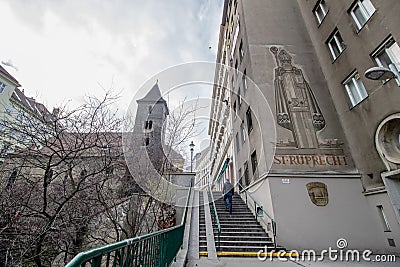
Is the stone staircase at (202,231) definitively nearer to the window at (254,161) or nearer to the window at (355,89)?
the window at (254,161)

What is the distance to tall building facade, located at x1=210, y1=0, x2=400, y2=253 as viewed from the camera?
23.2 ft

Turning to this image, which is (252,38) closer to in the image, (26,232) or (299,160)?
(299,160)

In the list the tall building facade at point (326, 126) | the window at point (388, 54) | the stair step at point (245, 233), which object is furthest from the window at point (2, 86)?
the window at point (388, 54)

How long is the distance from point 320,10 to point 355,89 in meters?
5.74

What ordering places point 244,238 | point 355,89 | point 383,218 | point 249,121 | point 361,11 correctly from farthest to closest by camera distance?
point 249,121 → point 355,89 → point 361,11 → point 383,218 → point 244,238

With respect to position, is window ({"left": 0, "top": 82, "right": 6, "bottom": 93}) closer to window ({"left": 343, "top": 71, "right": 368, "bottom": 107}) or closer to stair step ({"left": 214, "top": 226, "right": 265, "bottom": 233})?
stair step ({"left": 214, "top": 226, "right": 265, "bottom": 233})

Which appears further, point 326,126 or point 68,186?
point 326,126

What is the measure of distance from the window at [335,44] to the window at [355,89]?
1592 millimetres

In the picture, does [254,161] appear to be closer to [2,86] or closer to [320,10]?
[320,10]

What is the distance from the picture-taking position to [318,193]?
778cm

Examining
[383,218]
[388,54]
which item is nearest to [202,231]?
[383,218]

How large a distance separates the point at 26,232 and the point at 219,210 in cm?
733

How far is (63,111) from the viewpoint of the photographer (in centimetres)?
575

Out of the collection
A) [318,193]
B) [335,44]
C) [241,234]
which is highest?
[335,44]
